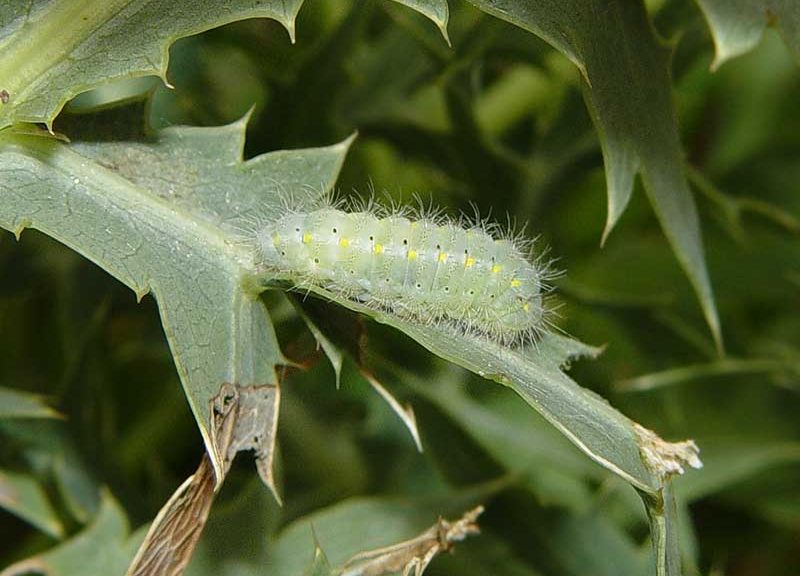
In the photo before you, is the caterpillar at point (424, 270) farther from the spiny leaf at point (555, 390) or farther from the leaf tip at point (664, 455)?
the leaf tip at point (664, 455)

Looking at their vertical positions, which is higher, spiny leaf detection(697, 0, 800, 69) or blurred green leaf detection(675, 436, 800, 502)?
spiny leaf detection(697, 0, 800, 69)

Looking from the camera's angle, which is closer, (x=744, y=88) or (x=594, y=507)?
(x=594, y=507)

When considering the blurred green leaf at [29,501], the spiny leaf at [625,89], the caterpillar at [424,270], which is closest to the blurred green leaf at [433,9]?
the spiny leaf at [625,89]

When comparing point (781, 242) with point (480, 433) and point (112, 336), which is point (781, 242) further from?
point (112, 336)

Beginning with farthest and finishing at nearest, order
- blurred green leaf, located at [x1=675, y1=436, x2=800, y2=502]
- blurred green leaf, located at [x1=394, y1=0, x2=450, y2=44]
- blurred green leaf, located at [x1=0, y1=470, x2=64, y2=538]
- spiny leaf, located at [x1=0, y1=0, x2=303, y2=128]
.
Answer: blurred green leaf, located at [x1=675, y1=436, x2=800, y2=502] → blurred green leaf, located at [x1=0, y1=470, x2=64, y2=538] → spiny leaf, located at [x1=0, y1=0, x2=303, y2=128] → blurred green leaf, located at [x1=394, y1=0, x2=450, y2=44]

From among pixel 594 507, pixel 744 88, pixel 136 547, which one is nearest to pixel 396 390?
pixel 594 507

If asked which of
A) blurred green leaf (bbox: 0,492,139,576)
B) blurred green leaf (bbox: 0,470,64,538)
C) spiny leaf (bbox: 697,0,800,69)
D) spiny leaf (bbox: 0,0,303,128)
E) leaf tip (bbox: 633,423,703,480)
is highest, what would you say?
spiny leaf (bbox: 697,0,800,69)

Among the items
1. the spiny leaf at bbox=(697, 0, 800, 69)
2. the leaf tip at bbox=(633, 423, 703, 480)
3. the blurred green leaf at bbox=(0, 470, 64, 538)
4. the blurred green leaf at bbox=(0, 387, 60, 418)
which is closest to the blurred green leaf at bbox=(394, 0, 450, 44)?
the spiny leaf at bbox=(697, 0, 800, 69)

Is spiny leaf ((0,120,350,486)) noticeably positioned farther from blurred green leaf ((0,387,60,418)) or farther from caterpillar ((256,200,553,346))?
blurred green leaf ((0,387,60,418))
